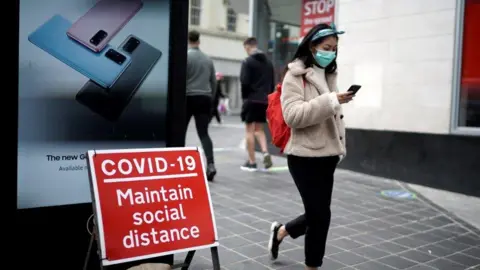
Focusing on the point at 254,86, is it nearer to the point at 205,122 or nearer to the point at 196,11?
the point at 205,122

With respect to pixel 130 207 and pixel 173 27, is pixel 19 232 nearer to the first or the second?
pixel 130 207

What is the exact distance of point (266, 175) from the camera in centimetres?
781

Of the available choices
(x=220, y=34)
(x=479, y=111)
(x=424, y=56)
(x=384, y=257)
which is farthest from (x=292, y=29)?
(x=220, y=34)

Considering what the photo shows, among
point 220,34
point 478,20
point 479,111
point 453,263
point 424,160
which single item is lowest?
point 453,263

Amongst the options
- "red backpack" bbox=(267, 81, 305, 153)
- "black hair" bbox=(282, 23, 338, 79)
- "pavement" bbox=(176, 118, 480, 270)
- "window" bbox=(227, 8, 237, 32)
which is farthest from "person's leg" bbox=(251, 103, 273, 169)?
"window" bbox=(227, 8, 237, 32)

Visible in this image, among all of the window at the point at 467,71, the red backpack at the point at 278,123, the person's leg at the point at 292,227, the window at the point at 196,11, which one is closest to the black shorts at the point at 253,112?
the window at the point at 467,71

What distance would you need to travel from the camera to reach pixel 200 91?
6.99 m

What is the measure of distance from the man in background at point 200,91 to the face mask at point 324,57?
374 centimetres

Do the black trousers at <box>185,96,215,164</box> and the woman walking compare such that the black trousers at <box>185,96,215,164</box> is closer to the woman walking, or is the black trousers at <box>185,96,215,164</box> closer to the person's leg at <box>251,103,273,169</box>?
the person's leg at <box>251,103,273,169</box>

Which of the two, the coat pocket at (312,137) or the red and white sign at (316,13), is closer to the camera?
the coat pocket at (312,137)

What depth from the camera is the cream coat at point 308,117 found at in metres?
3.21

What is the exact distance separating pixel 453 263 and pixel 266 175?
3.93 metres

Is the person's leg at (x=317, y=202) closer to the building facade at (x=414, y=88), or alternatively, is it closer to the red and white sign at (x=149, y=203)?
the red and white sign at (x=149, y=203)

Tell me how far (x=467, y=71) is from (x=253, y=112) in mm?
3045
